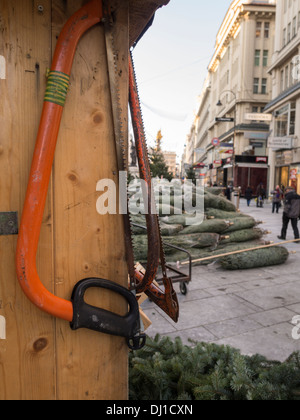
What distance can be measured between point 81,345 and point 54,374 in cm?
18

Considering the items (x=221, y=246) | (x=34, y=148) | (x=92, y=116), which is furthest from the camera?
(x=221, y=246)

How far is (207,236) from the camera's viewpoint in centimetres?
783

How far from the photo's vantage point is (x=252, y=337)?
13.8ft

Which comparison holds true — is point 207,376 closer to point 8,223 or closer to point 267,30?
point 8,223

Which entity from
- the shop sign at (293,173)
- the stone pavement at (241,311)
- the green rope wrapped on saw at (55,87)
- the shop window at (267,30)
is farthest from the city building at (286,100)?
the green rope wrapped on saw at (55,87)

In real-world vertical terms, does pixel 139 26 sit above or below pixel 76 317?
above

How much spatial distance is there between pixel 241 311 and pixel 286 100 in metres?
26.8

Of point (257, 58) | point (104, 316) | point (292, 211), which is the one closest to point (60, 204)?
point (104, 316)

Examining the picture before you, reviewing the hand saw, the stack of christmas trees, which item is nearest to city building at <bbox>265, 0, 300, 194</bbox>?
the stack of christmas trees

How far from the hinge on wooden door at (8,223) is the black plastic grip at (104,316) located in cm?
40
